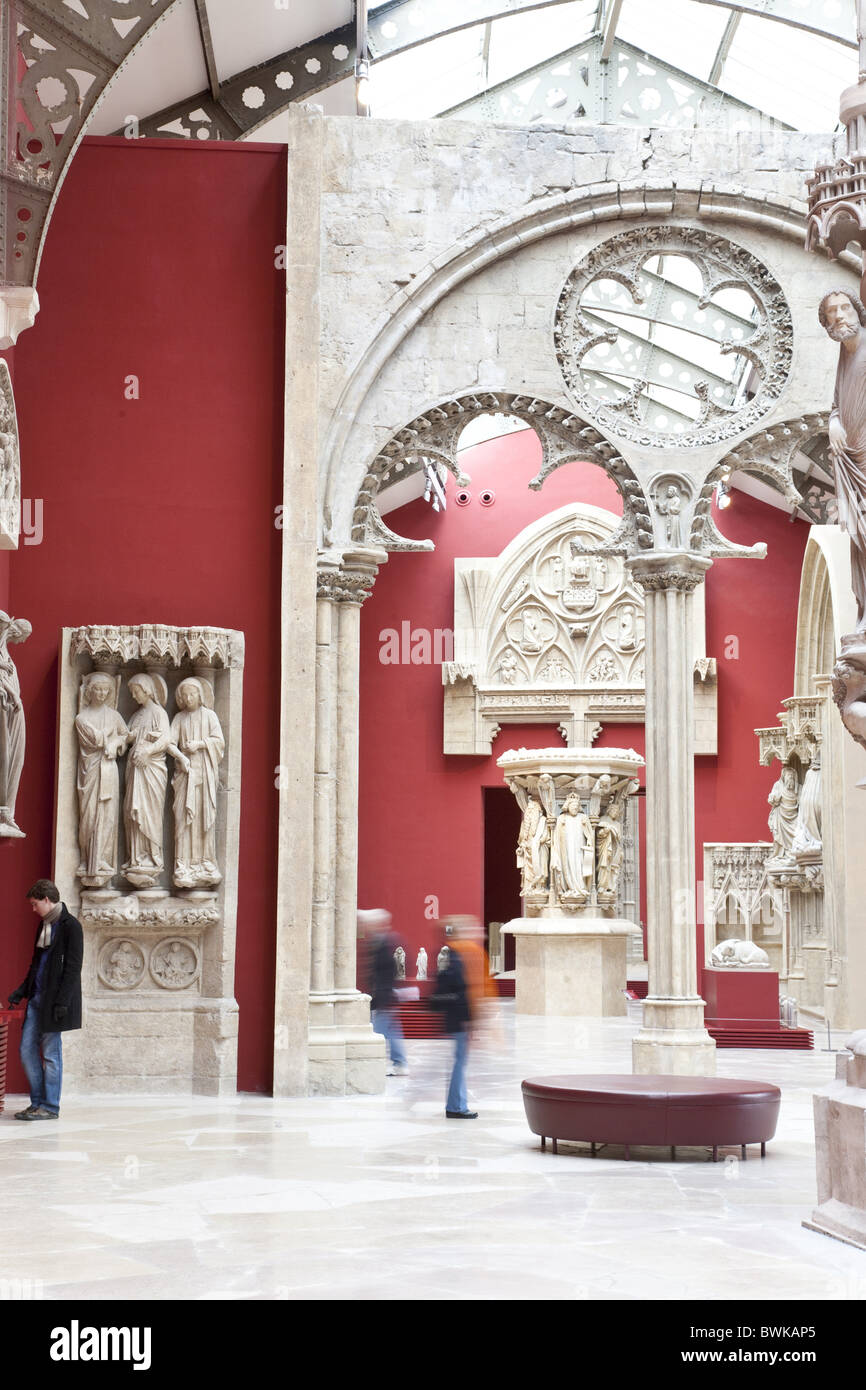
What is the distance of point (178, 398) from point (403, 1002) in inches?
298

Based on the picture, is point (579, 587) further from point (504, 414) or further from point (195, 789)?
point (195, 789)

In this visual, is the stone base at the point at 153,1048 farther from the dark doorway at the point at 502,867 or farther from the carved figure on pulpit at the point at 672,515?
the dark doorway at the point at 502,867

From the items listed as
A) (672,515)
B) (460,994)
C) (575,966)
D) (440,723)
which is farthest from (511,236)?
(440,723)

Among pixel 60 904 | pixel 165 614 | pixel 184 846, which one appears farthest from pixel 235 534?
pixel 60 904

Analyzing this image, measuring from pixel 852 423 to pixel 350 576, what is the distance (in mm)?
4756

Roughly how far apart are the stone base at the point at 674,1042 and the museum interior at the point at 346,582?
3cm

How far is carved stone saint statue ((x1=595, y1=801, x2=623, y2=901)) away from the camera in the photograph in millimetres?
15844

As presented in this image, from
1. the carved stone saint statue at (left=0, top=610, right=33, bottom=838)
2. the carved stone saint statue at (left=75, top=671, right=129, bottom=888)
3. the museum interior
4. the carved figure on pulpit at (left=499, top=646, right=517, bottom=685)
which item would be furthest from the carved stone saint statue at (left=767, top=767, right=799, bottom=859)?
the carved stone saint statue at (left=0, top=610, right=33, bottom=838)

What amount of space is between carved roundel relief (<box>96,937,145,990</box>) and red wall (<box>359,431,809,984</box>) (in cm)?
1020

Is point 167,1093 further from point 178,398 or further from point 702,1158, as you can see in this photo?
point 178,398

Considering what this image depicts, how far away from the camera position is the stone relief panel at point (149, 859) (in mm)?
8867

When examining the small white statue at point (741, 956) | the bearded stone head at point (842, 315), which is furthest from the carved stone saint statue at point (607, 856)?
the bearded stone head at point (842, 315)

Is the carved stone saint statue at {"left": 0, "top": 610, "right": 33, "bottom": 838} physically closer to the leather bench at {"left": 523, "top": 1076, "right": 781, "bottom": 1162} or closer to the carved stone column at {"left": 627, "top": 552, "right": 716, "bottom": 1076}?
the leather bench at {"left": 523, "top": 1076, "right": 781, "bottom": 1162}

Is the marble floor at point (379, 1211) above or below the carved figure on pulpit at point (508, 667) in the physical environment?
below
